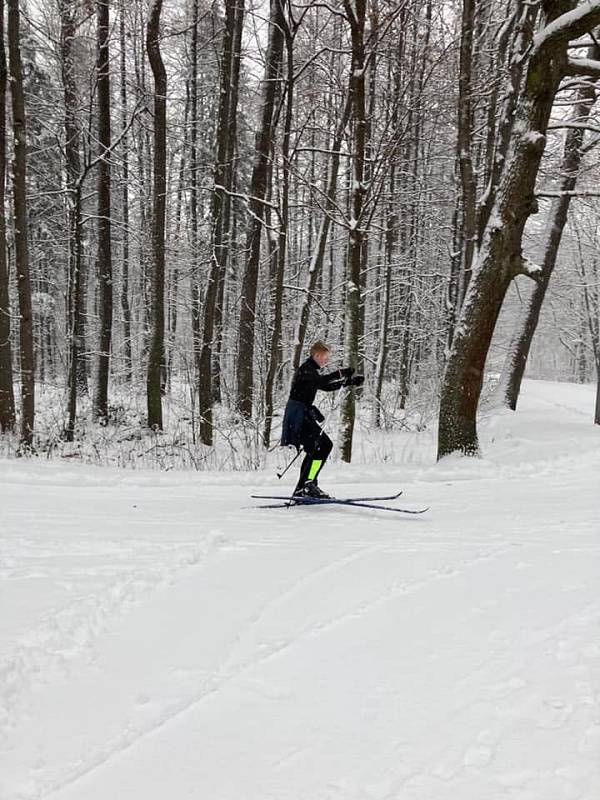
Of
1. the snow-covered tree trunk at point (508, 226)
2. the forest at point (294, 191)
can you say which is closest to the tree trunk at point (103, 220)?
the forest at point (294, 191)

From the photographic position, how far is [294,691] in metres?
2.90

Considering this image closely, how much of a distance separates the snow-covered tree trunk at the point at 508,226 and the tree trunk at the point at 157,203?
6736 mm

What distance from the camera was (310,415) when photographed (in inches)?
293

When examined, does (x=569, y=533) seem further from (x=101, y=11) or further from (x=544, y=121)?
(x=101, y=11)

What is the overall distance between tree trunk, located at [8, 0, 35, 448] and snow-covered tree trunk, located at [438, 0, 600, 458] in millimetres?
8153

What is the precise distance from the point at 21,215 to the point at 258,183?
510 cm

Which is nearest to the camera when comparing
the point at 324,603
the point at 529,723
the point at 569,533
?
the point at 529,723

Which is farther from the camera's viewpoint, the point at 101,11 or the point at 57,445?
the point at 101,11

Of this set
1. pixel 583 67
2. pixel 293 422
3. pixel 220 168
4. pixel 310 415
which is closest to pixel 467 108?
pixel 583 67

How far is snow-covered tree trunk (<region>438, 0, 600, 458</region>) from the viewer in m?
8.90

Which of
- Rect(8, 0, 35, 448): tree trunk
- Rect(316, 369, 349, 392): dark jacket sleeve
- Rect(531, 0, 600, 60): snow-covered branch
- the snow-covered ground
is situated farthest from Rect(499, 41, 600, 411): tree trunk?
Rect(8, 0, 35, 448): tree trunk

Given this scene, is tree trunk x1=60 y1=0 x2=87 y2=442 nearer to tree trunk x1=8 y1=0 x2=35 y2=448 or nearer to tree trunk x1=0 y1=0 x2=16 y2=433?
tree trunk x1=0 y1=0 x2=16 y2=433

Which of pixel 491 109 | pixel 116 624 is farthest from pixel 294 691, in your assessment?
pixel 491 109

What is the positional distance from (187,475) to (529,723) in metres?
7.01
